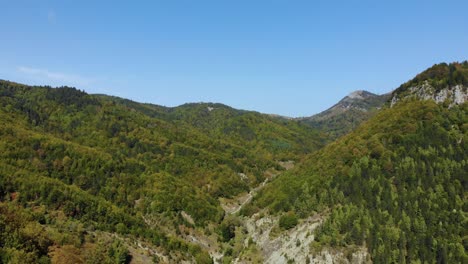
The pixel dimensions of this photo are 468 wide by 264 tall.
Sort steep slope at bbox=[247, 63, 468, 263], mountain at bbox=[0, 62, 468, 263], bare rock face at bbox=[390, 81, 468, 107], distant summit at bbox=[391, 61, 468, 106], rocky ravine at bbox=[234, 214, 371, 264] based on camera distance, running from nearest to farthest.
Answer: rocky ravine at bbox=[234, 214, 371, 264] → mountain at bbox=[0, 62, 468, 263] → steep slope at bbox=[247, 63, 468, 263] → bare rock face at bbox=[390, 81, 468, 107] → distant summit at bbox=[391, 61, 468, 106]

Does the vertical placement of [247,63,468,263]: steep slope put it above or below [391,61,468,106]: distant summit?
below

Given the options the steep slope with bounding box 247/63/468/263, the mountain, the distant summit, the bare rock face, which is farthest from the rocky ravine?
the distant summit

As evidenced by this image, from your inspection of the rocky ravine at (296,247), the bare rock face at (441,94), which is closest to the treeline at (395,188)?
the rocky ravine at (296,247)

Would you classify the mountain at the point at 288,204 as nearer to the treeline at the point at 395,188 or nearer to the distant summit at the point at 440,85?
the treeline at the point at 395,188

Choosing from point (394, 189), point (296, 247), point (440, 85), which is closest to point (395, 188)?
point (394, 189)

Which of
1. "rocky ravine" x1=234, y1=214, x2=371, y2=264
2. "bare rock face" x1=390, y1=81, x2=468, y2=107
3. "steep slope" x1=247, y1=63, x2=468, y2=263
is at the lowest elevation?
"rocky ravine" x1=234, y1=214, x2=371, y2=264

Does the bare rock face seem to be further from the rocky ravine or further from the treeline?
the rocky ravine

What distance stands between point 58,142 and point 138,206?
58587mm

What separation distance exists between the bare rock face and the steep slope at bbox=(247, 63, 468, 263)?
129cm

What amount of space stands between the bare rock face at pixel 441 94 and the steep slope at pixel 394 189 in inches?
50.8

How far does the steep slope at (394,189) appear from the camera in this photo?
8975 centimetres

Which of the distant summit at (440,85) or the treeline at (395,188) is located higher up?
the distant summit at (440,85)

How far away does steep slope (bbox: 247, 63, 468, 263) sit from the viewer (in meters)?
89.8

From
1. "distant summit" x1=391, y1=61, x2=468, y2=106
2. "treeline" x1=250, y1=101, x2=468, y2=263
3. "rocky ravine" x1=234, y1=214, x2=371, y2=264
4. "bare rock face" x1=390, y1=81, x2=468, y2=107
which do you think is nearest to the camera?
"rocky ravine" x1=234, y1=214, x2=371, y2=264
